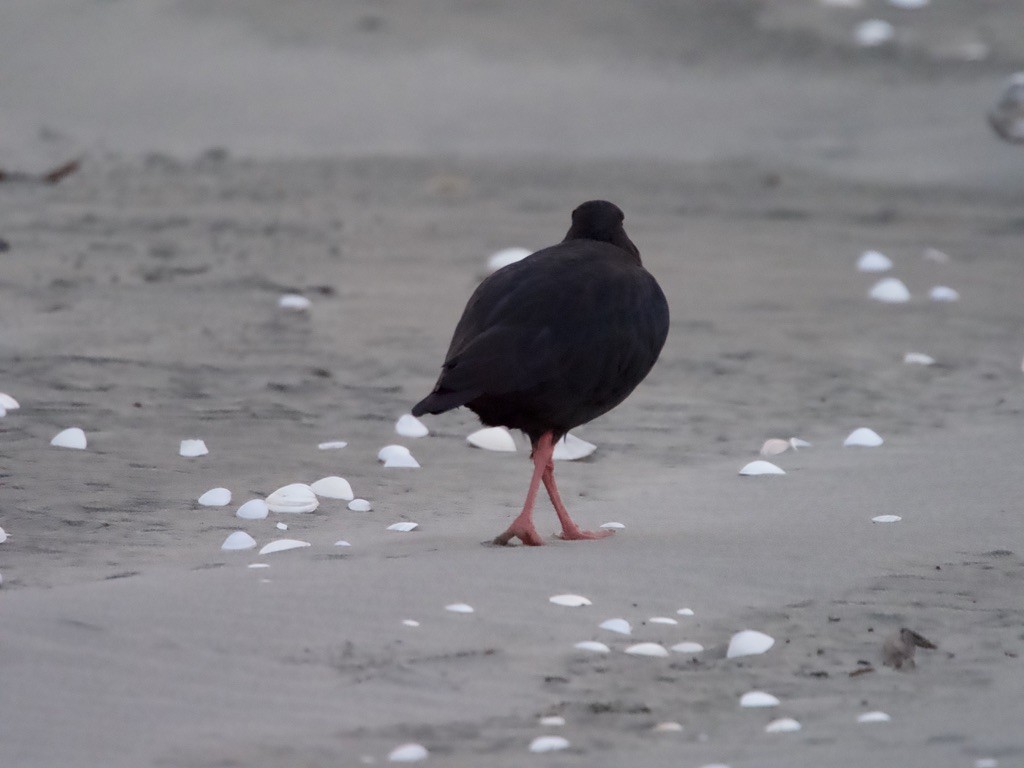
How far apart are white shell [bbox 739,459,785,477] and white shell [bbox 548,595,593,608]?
197 centimetres

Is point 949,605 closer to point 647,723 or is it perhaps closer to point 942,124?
point 647,723

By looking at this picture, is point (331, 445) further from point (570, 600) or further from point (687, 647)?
point (687, 647)

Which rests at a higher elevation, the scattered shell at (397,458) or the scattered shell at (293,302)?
the scattered shell at (293,302)

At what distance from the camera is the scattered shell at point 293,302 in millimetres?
9070

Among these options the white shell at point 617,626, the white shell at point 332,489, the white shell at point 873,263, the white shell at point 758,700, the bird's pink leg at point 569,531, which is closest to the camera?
the white shell at point 758,700

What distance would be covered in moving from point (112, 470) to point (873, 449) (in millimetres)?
2963

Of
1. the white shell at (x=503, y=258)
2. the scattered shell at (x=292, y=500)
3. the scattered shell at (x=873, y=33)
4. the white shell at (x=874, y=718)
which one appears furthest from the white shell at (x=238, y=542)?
the scattered shell at (x=873, y=33)

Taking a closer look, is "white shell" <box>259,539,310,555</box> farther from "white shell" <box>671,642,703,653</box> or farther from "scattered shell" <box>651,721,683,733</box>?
"scattered shell" <box>651,721,683,733</box>

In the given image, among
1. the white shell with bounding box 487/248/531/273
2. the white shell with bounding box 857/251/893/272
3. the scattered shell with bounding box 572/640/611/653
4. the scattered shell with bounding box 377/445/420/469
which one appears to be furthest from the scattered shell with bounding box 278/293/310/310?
the scattered shell with bounding box 572/640/611/653

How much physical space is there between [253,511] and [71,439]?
117cm

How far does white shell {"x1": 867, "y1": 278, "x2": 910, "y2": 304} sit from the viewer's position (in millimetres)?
9867

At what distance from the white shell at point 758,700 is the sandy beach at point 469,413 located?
5 cm

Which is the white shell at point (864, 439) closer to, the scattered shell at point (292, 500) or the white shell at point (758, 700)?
the scattered shell at point (292, 500)

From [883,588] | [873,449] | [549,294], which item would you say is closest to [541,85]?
[873,449]
